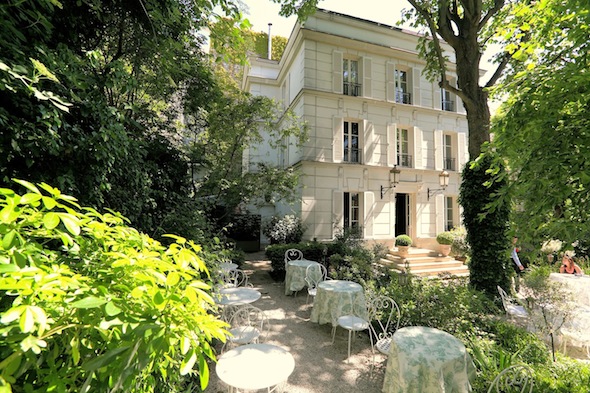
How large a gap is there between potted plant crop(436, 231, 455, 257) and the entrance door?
1.50 meters

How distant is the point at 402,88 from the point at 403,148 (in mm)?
2904

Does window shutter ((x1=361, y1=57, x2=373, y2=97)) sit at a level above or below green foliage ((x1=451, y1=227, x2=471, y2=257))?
above

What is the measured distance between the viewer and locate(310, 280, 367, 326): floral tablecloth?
474 centimetres

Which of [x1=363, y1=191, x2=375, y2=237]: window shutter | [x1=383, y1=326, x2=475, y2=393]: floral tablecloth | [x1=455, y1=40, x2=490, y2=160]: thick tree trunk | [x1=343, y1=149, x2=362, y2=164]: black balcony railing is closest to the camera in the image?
[x1=383, y1=326, x2=475, y2=393]: floral tablecloth

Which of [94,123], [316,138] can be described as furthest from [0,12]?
[316,138]

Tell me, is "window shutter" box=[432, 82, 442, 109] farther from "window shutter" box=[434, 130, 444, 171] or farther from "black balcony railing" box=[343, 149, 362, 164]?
"black balcony railing" box=[343, 149, 362, 164]

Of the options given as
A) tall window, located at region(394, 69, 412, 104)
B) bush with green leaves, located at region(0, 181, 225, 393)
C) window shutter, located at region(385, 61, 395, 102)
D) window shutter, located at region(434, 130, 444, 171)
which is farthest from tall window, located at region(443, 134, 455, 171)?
bush with green leaves, located at region(0, 181, 225, 393)

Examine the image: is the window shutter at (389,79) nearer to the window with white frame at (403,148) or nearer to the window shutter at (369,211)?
the window with white frame at (403,148)

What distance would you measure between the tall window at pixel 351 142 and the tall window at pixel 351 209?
1.62 metres

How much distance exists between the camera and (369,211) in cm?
1134

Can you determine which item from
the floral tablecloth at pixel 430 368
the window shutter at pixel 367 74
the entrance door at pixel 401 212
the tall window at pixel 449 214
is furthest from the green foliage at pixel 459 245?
the floral tablecloth at pixel 430 368

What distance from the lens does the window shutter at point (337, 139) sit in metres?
11.1

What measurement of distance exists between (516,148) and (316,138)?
8558mm

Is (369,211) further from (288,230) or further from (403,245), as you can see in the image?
(288,230)
